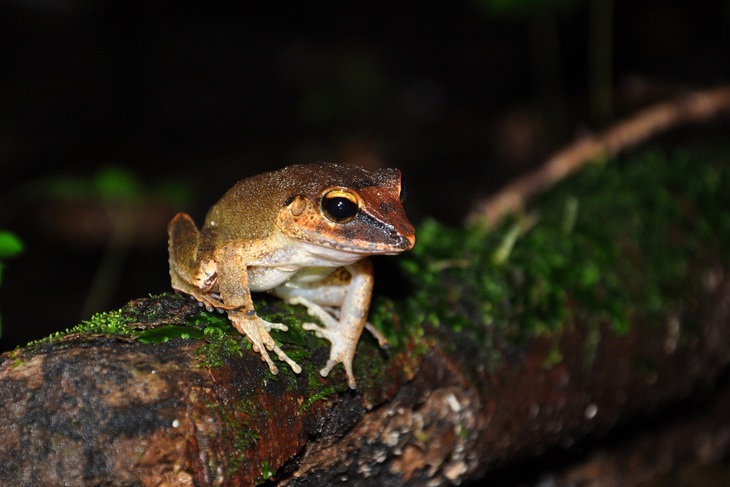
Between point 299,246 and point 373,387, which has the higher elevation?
point 299,246

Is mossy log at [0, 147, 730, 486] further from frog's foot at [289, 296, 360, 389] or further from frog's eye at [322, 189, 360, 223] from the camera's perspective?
Result: frog's eye at [322, 189, 360, 223]

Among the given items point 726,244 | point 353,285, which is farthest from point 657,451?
point 353,285

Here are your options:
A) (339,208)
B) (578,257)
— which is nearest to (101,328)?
(339,208)

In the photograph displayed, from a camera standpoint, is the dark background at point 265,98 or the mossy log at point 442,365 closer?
the mossy log at point 442,365

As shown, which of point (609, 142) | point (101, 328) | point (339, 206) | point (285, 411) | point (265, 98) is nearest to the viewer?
point (101, 328)

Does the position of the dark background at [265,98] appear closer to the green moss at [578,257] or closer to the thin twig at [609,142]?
the thin twig at [609,142]

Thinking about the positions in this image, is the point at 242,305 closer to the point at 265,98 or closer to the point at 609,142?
the point at 609,142

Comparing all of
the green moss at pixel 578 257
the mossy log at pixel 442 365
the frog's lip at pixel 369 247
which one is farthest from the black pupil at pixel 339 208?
the green moss at pixel 578 257
